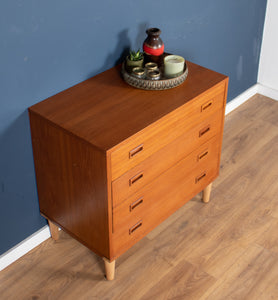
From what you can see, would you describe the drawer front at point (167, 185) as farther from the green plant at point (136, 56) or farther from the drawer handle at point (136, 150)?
the green plant at point (136, 56)

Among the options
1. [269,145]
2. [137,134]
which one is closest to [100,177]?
[137,134]

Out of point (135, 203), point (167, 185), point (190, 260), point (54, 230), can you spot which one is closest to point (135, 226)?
point (135, 203)

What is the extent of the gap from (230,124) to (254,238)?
1115mm

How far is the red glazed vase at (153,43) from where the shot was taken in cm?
238

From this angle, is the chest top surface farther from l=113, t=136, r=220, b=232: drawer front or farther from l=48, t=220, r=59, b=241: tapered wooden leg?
l=48, t=220, r=59, b=241: tapered wooden leg

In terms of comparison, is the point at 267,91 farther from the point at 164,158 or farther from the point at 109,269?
the point at 109,269

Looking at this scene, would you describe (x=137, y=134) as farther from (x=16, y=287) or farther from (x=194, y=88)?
(x=16, y=287)

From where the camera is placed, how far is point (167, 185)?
238cm

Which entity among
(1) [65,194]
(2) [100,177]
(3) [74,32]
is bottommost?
(1) [65,194]

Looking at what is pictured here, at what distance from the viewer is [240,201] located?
2.87 meters

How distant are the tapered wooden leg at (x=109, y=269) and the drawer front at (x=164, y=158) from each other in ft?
1.16

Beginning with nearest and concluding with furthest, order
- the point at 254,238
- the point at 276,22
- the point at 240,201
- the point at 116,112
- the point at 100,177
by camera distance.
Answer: the point at 100,177 → the point at 116,112 → the point at 254,238 → the point at 240,201 → the point at 276,22

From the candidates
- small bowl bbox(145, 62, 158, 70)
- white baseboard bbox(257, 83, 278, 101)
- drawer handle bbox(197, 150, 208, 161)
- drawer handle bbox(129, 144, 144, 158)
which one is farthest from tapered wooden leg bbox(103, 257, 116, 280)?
white baseboard bbox(257, 83, 278, 101)

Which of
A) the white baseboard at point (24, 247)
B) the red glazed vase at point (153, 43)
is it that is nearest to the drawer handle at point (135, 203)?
the white baseboard at point (24, 247)
